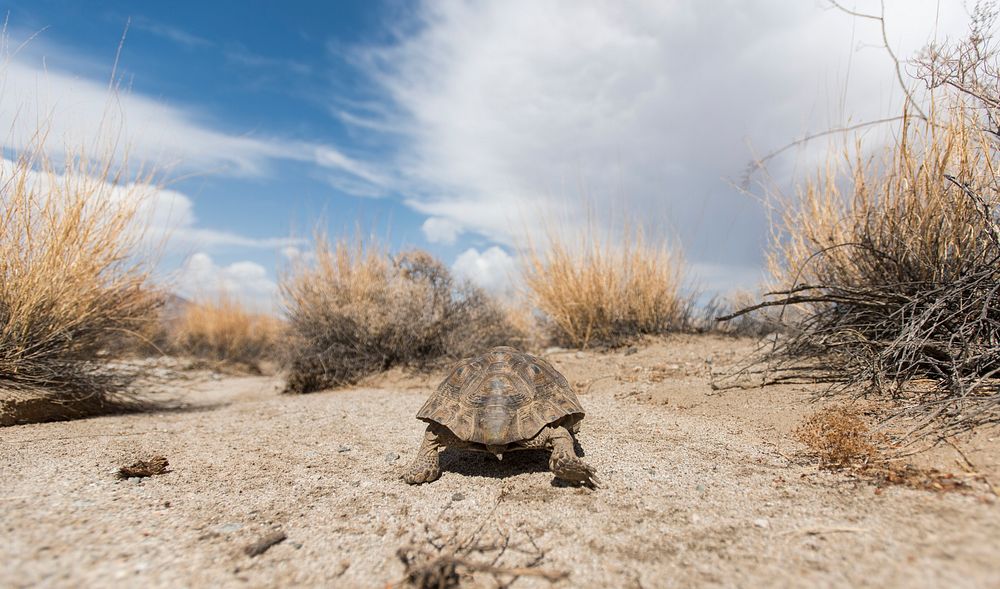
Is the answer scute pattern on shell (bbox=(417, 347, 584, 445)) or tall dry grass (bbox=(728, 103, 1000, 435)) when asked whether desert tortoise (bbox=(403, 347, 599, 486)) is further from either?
Result: tall dry grass (bbox=(728, 103, 1000, 435))

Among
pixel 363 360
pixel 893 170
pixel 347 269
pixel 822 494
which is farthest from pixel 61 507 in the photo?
pixel 347 269

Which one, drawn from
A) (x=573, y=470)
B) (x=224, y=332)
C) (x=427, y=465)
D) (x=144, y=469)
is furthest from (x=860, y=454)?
(x=224, y=332)

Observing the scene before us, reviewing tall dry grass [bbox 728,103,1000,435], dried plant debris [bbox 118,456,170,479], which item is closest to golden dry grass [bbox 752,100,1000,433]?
tall dry grass [bbox 728,103,1000,435]

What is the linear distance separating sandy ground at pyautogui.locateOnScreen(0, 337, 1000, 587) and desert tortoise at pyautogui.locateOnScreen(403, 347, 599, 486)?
6.7 inches

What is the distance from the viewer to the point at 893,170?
390 cm

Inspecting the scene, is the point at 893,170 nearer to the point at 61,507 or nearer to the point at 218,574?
the point at 218,574

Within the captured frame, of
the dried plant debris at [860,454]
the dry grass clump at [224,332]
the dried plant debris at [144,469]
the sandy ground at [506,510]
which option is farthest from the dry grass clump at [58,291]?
the dry grass clump at [224,332]

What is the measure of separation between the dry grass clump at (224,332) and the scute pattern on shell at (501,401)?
10.8 metres

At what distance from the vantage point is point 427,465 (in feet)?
9.04

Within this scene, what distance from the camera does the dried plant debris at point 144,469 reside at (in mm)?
2676

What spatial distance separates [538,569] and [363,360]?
6039mm

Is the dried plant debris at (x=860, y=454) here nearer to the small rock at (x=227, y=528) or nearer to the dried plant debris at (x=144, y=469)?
the small rock at (x=227, y=528)

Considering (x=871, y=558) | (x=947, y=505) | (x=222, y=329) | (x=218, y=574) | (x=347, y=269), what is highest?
(x=347, y=269)

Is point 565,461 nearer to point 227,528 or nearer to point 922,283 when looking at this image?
point 227,528
